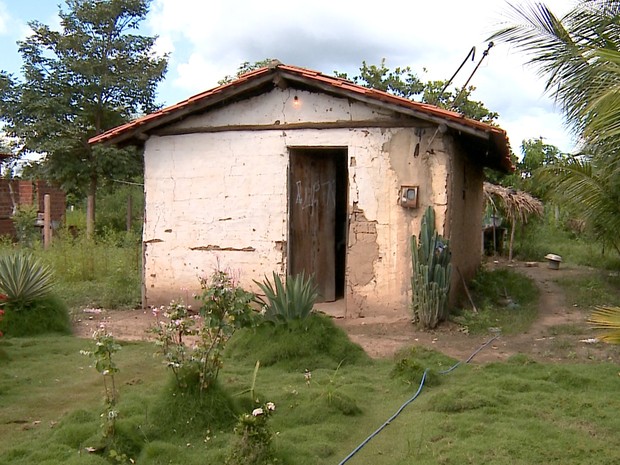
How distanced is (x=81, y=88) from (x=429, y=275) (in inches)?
469

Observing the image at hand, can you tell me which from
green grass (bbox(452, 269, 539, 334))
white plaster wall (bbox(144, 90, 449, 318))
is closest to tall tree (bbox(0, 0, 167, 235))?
white plaster wall (bbox(144, 90, 449, 318))

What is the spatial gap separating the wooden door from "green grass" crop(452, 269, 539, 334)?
7.92ft

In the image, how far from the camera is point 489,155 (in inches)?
441

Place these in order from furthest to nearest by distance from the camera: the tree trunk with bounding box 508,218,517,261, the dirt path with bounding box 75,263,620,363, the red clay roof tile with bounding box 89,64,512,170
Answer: the tree trunk with bounding box 508,218,517,261 < the red clay roof tile with bounding box 89,64,512,170 < the dirt path with bounding box 75,263,620,363

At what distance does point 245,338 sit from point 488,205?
11971 millimetres

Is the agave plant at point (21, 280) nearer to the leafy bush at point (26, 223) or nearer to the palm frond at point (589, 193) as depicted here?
the leafy bush at point (26, 223)

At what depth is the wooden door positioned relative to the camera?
10.0 meters

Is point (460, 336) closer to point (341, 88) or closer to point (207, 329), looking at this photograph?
point (341, 88)

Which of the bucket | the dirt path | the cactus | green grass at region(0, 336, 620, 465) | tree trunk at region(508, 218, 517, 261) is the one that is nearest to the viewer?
green grass at region(0, 336, 620, 465)

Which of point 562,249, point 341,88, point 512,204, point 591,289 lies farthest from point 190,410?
point 562,249

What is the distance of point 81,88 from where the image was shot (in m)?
17.1

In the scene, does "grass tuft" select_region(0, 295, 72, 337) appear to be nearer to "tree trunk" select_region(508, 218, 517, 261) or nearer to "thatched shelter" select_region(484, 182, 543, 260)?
"thatched shelter" select_region(484, 182, 543, 260)

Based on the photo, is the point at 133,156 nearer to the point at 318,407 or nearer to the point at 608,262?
the point at 608,262

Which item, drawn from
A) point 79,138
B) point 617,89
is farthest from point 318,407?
point 79,138
